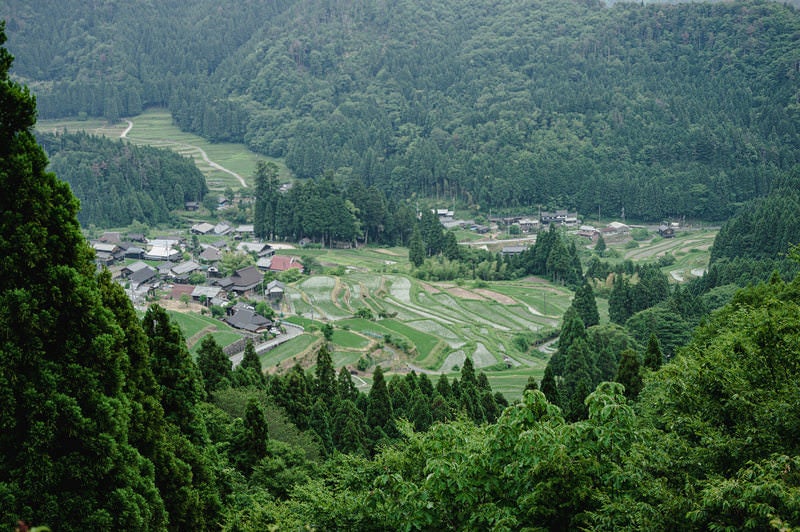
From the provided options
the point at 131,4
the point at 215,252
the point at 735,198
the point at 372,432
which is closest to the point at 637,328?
the point at 372,432

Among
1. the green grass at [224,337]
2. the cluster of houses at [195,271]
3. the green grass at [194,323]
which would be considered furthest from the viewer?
the cluster of houses at [195,271]

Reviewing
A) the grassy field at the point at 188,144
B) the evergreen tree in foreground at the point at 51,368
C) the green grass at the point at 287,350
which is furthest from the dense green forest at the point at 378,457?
the grassy field at the point at 188,144

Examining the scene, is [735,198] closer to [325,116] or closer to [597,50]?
[597,50]

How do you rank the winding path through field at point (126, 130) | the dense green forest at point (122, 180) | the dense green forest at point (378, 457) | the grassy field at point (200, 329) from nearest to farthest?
the dense green forest at point (378, 457), the grassy field at point (200, 329), the dense green forest at point (122, 180), the winding path through field at point (126, 130)

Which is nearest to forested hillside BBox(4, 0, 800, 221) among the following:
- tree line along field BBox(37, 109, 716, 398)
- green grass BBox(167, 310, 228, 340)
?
tree line along field BBox(37, 109, 716, 398)

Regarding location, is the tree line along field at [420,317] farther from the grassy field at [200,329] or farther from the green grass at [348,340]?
the grassy field at [200,329]

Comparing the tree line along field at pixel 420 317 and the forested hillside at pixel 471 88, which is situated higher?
the forested hillside at pixel 471 88
